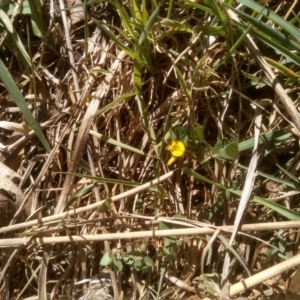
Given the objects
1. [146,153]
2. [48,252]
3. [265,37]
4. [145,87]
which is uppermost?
[265,37]

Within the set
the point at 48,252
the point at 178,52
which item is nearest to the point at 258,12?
the point at 178,52

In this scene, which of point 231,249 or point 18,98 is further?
point 18,98

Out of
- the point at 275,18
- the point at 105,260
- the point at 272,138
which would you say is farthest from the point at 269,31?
the point at 105,260

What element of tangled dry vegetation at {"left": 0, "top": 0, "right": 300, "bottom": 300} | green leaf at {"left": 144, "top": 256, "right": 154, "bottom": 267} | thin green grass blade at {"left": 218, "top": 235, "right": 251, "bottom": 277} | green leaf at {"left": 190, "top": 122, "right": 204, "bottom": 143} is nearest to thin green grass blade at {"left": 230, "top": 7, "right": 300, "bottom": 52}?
tangled dry vegetation at {"left": 0, "top": 0, "right": 300, "bottom": 300}

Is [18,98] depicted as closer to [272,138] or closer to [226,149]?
[226,149]

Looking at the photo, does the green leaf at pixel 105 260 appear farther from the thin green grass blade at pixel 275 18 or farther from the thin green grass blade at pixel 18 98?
the thin green grass blade at pixel 275 18

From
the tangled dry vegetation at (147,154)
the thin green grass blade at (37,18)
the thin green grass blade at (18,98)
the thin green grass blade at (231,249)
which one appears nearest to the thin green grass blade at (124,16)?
the tangled dry vegetation at (147,154)

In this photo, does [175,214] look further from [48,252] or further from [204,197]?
[48,252]

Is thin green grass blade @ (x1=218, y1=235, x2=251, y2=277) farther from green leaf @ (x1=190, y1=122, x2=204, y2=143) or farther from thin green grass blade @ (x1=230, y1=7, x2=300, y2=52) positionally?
thin green grass blade @ (x1=230, y1=7, x2=300, y2=52)
